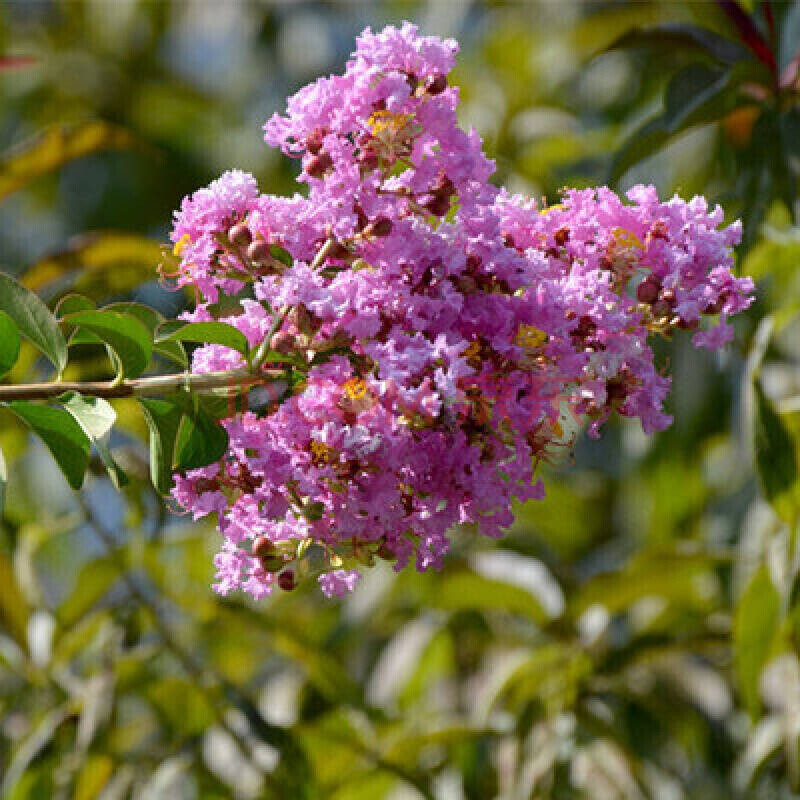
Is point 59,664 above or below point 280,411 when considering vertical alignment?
below

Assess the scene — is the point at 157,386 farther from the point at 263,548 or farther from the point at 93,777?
the point at 93,777

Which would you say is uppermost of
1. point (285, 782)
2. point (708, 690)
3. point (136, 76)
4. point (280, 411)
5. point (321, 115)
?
point (321, 115)

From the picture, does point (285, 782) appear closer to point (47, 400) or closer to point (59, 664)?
point (59, 664)

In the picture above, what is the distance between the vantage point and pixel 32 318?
829mm

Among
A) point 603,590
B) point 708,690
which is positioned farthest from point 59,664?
point 708,690

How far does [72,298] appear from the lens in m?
0.85

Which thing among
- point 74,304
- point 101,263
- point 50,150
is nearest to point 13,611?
point 101,263

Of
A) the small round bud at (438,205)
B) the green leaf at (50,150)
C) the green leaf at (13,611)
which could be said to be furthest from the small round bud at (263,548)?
the green leaf at (13,611)

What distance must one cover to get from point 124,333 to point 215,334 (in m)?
0.06

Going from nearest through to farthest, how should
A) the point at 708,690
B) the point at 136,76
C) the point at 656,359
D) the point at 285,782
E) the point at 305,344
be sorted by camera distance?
1. the point at 305,344
2. the point at 656,359
3. the point at 285,782
4. the point at 708,690
5. the point at 136,76

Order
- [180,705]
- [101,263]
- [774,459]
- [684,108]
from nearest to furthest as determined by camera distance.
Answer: [684,108] → [774,459] → [101,263] → [180,705]

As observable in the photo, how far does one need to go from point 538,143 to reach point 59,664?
3.61 ft

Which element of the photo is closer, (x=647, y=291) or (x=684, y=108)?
(x=647, y=291)

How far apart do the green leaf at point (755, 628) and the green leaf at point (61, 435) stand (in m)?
1.00
